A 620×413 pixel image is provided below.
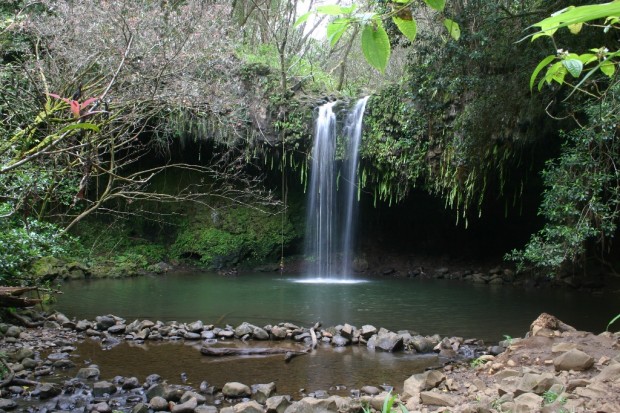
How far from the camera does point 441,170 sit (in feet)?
35.4

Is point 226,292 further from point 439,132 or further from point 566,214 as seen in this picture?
point 566,214

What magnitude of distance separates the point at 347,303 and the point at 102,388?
5.44 meters

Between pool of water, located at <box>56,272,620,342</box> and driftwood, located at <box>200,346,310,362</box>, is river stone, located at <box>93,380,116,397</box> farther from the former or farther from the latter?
pool of water, located at <box>56,272,620,342</box>

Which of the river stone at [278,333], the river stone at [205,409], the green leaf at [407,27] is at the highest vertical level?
the green leaf at [407,27]

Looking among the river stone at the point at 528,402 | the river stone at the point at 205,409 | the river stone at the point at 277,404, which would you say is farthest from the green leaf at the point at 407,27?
the river stone at the point at 205,409

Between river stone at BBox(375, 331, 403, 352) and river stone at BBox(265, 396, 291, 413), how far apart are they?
230 cm

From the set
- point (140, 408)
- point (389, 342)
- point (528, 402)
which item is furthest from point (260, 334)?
point (528, 402)

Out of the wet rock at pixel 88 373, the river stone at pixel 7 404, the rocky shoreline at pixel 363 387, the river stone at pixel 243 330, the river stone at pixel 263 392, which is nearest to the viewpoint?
the rocky shoreline at pixel 363 387

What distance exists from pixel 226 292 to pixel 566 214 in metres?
6.66

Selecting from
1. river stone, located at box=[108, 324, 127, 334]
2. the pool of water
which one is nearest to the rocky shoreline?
river stone, located at box=[108, 324, 127, 334]

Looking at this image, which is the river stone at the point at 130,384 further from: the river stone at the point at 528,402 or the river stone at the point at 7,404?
the river stone at the point at 528,402

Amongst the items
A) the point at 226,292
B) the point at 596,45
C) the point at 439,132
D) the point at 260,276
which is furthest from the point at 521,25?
the point at 260,276

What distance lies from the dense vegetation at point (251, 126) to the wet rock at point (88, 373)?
6.02ft

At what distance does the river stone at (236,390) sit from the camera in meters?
4.58
